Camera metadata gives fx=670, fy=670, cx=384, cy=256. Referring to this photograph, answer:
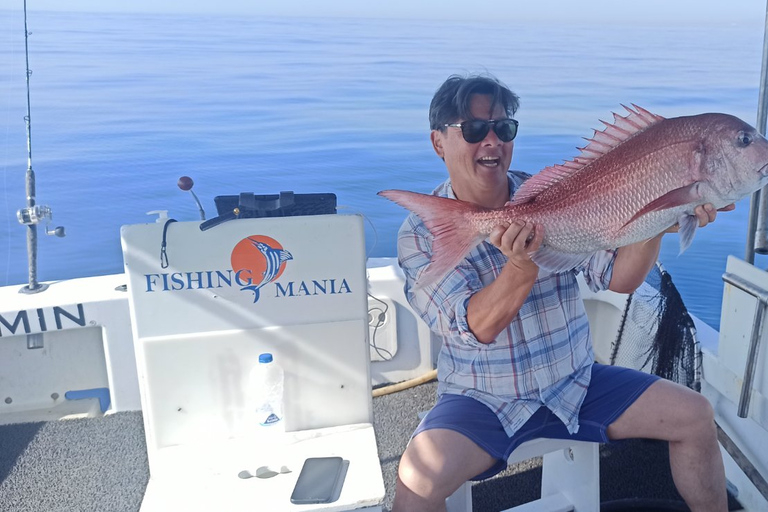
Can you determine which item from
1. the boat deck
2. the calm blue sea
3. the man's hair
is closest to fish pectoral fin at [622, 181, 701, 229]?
the man's hair

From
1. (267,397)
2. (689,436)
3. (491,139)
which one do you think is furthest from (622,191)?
(267,397)

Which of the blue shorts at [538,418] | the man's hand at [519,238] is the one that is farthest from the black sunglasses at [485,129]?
the blue shorts at [538,418]

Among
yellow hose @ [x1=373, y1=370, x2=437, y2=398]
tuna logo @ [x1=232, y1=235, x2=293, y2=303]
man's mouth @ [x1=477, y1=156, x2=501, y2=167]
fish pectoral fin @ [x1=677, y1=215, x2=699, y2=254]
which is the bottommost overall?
yellow hose @ [x1=373, y1=370, x2=437, y2=398]

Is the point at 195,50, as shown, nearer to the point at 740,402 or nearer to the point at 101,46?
the point at 101,46

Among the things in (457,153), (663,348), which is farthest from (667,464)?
(457,153)

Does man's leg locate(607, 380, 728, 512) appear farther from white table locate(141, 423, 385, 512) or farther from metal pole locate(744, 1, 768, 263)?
white table locate(141, 423, 385, 512)

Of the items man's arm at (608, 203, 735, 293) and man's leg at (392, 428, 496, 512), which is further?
man's arm at (608, 203, 735, 293)

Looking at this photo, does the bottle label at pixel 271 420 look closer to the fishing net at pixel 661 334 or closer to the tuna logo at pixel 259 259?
the tuna logo at pixel 259 259

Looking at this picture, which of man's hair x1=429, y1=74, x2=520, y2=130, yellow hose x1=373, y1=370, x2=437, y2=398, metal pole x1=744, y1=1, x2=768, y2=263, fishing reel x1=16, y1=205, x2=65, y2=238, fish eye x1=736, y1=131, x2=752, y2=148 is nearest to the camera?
fish eye x1=736, y1=131, x2=752, y2=148

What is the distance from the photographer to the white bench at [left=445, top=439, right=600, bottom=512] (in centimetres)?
174

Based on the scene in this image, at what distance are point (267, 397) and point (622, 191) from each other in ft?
3.40

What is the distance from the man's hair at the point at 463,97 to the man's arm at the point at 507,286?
47 cm

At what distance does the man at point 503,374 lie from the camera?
1.61 metres

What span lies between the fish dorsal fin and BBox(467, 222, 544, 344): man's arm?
3.3 inches
